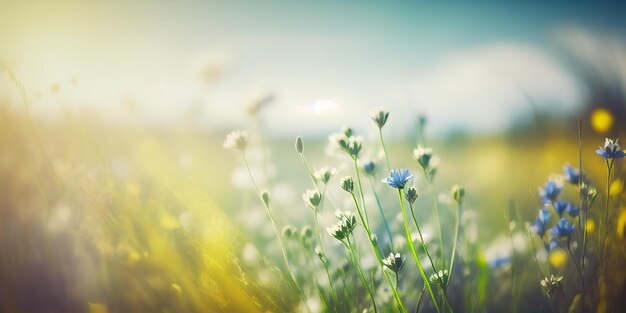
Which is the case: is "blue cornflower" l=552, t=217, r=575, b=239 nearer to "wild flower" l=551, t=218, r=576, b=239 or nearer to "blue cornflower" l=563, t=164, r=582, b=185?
"wild flower" l=551, t=218, r=576, b=239

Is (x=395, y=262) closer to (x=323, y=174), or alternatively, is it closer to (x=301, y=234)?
(x=323, y=174)

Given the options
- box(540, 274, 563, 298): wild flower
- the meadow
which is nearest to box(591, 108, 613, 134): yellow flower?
the meadow

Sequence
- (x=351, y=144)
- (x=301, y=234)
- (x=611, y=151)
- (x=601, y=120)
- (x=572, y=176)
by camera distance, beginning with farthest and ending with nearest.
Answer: (x=601, y=120)
(x=301, y=234)
(x=572, y=176)
(x=351, y=144)
(x=611, y=151)

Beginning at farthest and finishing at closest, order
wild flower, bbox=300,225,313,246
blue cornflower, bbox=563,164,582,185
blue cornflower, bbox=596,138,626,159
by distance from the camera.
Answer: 1. wild flower, bbox=300,225,313,246
2. blue cornflower, bbox=563,164,582,185
3. blue cornflower, bbox=596,138,626,159

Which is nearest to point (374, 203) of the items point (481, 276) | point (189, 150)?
point (481, 276)

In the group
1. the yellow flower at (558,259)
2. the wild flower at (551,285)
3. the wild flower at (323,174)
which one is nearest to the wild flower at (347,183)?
the wild flower at (323,174)

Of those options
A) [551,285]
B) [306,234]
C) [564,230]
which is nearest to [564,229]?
[564,230]
